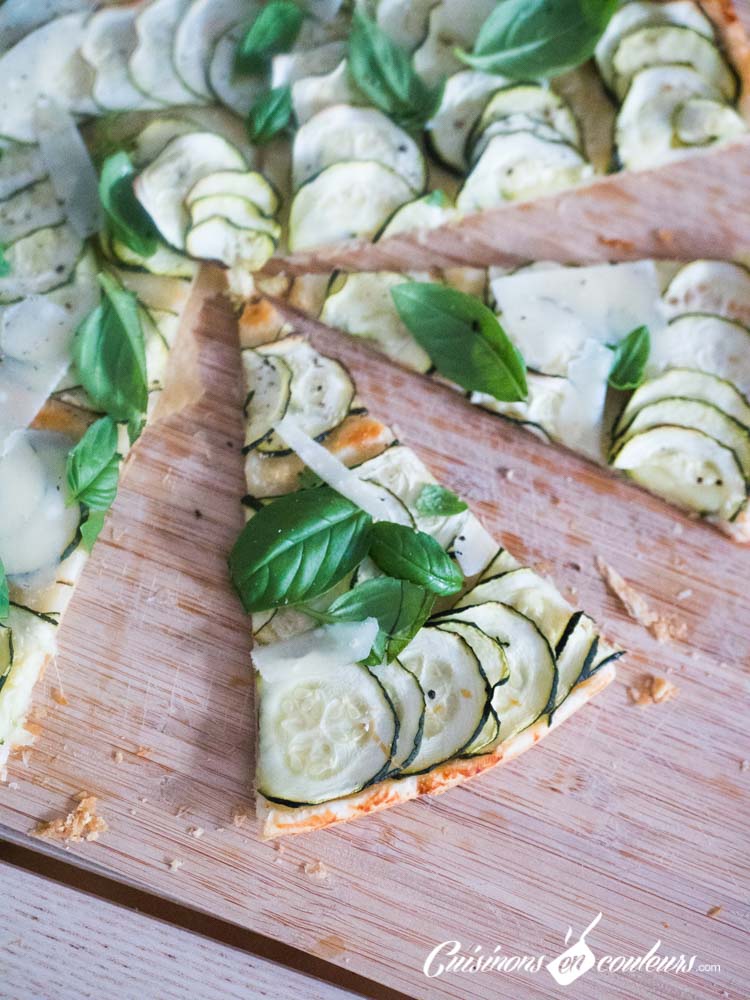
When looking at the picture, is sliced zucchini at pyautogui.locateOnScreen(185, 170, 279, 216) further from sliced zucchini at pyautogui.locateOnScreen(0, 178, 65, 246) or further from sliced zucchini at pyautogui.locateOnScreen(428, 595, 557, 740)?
sliced zucchini at pyautogui.locateOnScreen(428, 595, 557, 740)

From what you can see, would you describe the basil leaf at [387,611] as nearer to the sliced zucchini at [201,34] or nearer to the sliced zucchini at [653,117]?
the sliced zucchini at [653,117]

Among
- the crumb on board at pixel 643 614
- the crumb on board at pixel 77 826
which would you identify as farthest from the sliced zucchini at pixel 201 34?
the crumb on board at pixel 77 826

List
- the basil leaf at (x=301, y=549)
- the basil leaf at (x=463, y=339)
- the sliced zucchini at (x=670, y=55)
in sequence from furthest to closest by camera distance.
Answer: the sliced zucchini at (x=670, y=55), the basil leaf at (x=463, y=339), the basil leaf at (x=301, y=549)

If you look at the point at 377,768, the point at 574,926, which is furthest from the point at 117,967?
the point at 574,926

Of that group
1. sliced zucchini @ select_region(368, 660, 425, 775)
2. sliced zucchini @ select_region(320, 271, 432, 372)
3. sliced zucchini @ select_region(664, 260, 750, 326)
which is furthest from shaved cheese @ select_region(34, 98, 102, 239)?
sliced zucchini @ select_region(664, 260, 750, 326)

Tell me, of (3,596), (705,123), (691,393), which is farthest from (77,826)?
(705,123)

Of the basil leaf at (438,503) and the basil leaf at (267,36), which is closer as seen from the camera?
the basil leaf at (438,503)

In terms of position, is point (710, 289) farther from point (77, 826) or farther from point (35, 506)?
point (77, 826)
